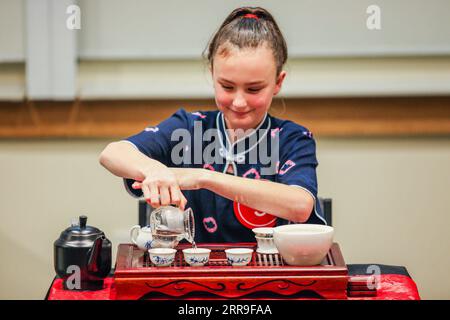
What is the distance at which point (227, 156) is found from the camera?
182 centimetres

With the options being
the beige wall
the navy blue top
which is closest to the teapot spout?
the navy blue top

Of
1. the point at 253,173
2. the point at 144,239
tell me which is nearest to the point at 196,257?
the point at 144,239

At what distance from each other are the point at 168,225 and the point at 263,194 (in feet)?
0.78

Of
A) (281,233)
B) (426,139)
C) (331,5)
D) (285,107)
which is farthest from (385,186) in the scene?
(281,233)

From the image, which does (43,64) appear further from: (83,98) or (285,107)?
(285,107)

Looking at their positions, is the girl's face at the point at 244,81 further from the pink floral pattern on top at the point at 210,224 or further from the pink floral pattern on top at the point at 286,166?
the pink floral pattern on top at the point at 210,224

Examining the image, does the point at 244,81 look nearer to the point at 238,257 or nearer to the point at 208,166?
the point at 208,166

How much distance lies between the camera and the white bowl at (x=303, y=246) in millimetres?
1308

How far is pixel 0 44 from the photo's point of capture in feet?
8.20

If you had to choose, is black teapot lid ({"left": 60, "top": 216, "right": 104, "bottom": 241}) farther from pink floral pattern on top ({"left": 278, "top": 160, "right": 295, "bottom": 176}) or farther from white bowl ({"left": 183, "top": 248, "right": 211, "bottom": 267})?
pink floral pattern on top ({"left": 278, "top": 160, "right": 295, "bottom": 176})

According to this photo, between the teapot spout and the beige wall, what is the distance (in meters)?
1.20

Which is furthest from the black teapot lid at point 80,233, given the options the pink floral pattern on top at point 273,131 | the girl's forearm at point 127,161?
the pink floral pattern on top at point 273,131

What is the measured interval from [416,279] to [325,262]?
1364mm

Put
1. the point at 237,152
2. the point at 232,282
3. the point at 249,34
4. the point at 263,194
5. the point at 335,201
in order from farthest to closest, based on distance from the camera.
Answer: the point at 335,201
the point at 237,152
the point at 249,34
the point at 263,194
the point at 232,282
